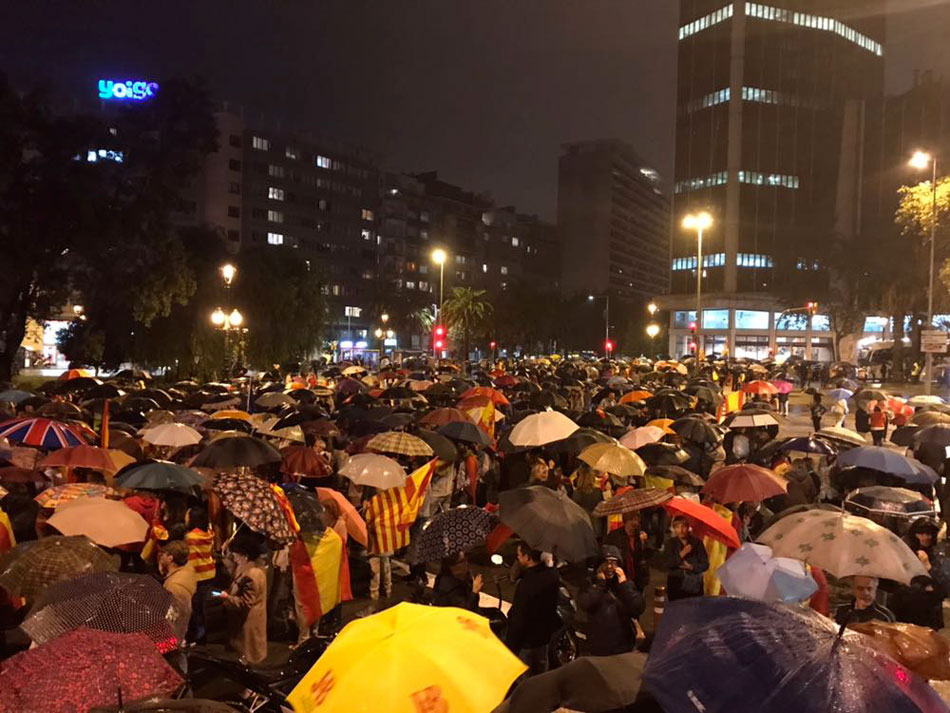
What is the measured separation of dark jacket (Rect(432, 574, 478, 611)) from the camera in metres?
5.68

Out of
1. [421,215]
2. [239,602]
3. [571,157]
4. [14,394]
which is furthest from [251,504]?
[571,157]

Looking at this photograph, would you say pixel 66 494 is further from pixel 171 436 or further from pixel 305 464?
pixel 171 436

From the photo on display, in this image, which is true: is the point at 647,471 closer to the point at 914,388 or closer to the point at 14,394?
the point at 14,394

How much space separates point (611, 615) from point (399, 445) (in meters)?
4.73

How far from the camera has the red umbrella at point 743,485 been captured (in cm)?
826

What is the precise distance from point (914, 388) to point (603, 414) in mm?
36958

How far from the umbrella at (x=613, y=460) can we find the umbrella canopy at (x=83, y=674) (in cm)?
635

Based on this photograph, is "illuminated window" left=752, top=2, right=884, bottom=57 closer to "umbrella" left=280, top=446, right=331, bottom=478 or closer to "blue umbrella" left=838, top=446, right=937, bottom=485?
"blue umbrella" left=838, top=446, right=937, bottom=485

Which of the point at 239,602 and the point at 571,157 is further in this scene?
the point at 571,157

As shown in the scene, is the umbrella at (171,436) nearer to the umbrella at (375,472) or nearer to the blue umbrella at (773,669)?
the umbrella at (375,472)

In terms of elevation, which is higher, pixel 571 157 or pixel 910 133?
pixel 571 157

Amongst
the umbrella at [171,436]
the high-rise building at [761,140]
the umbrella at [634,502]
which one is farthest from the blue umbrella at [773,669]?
the high-rise building at [761,140]

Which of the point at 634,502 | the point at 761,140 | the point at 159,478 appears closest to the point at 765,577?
the point at 634,502

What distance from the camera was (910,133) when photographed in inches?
3546
